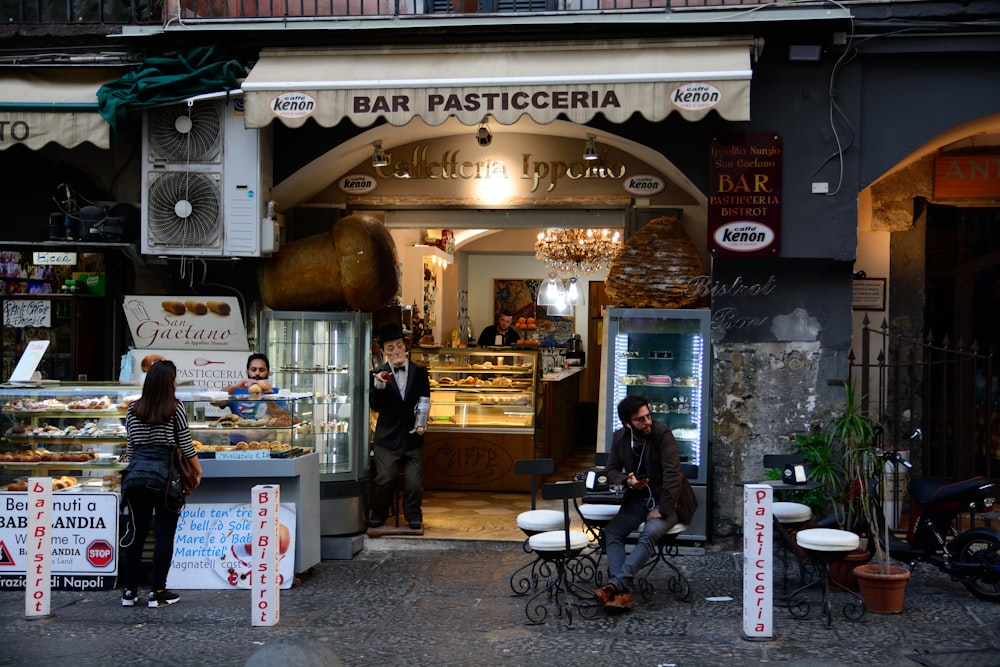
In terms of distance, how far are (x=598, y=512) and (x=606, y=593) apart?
88 centimetres

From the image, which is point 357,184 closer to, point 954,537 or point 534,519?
point 534,519

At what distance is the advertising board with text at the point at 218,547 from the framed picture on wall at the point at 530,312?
10.9 m

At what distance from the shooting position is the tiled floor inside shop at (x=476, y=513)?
1035cm

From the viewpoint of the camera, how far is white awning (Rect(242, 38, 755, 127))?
868cm

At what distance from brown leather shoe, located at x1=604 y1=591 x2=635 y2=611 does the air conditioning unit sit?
14.8 feet

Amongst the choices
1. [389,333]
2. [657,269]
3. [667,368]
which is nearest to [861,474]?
[667,368]

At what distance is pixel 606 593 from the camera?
7.69 meters

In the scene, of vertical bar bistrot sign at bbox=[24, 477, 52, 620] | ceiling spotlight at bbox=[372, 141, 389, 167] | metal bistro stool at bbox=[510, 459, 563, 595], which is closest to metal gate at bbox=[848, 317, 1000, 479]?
metal bistro stool at bbox=[510, 459, 563, 595]

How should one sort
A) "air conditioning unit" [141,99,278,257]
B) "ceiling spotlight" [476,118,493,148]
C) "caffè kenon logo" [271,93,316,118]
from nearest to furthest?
1. "caffè kenon logo" [271,93,316,118]
2. "air conditioning unit" [141,99,278,257]
3. "ceiling spotlight" [476,118,493,148]

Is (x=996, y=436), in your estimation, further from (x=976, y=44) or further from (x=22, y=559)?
(x=22, y=559)

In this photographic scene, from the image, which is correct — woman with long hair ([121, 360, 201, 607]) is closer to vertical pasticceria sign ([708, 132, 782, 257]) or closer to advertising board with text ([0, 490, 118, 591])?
advertising board with text ([0, 490, 118, 591])

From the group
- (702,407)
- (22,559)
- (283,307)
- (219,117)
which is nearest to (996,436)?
(702,407)

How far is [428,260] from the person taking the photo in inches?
647

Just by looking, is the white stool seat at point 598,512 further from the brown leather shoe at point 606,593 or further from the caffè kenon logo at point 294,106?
the caffè kenon logo at point 294,106
